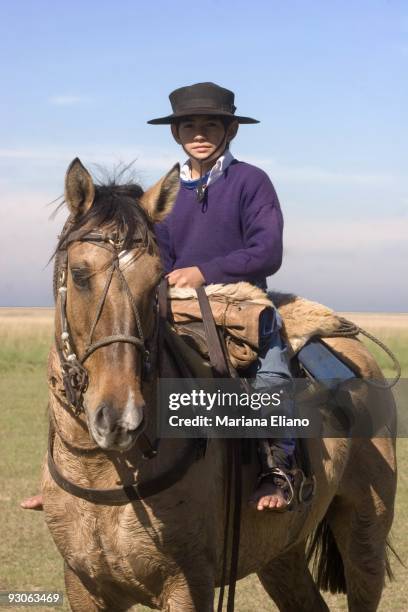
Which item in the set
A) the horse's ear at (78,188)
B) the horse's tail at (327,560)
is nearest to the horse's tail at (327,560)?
the horse's tail at (327,560)

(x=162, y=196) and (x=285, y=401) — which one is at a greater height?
(x=162, y=196)

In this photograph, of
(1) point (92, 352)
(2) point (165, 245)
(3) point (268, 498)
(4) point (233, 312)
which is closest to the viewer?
(1) point (92, 352)

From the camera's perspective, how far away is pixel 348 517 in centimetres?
616

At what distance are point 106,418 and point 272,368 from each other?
4.89 ft

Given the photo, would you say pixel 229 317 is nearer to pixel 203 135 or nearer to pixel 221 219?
pixel 221 219

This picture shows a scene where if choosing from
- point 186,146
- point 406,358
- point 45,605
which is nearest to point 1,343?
point 406,358

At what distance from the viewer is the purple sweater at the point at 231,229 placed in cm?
529

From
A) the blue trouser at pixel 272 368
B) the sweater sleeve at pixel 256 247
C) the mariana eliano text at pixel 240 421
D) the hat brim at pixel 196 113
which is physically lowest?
the mariana eliano text at pixel 240 421

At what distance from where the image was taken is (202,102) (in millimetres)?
5574

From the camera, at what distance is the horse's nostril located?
3.82 meters

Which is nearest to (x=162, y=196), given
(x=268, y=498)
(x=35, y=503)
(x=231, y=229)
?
(x=231, y=229)

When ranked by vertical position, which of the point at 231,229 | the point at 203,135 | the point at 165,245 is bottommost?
the point at 165,245

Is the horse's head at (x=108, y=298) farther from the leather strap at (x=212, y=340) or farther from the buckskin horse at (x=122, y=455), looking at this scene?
the leather strap at (x=212, y=340)

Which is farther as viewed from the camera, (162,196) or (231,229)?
(231,229)
